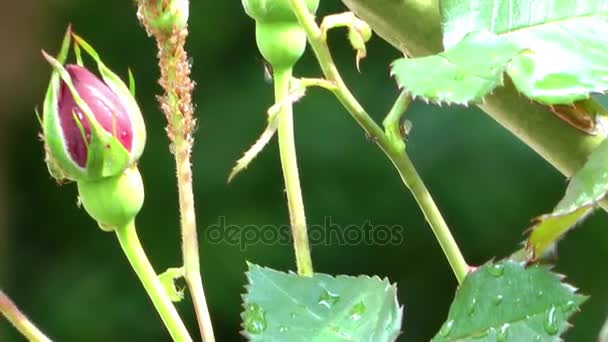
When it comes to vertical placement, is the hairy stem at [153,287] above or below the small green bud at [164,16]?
below

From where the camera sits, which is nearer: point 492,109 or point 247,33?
point 492,109

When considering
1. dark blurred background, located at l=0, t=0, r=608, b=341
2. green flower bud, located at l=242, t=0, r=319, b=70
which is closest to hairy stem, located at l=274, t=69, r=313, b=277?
green flower bud, located at l=242, t=0, r=319, b=70

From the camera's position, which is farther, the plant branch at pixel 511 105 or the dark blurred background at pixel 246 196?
the dark blurred background at pixel 246 196

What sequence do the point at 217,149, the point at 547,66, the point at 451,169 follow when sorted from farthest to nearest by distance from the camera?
the point at 217,149 < the point at 451,169 < the point at 547,66

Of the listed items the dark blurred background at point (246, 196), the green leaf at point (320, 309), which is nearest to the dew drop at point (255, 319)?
the green leaf at point (320, 309)

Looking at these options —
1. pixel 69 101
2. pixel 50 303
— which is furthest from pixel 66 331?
pixel 69 101

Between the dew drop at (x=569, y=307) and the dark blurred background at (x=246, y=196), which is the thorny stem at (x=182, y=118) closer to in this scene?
the dew drop at (x=569, y=307)

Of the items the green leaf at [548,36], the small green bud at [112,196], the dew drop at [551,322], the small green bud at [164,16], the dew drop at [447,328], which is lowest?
the dew drop at [447,328]

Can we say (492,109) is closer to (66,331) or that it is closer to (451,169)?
(451,169)
